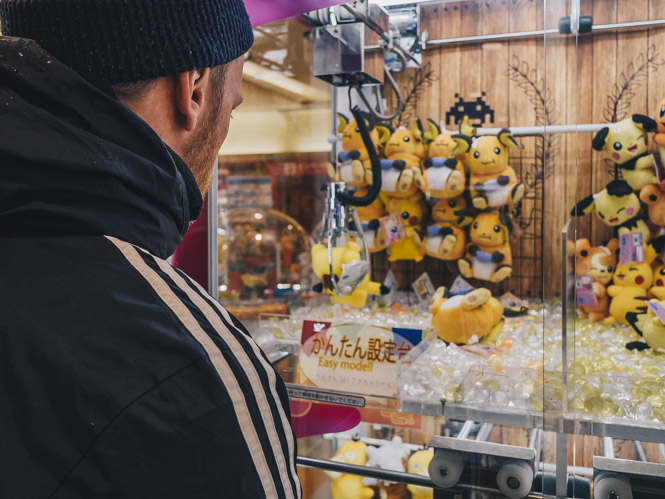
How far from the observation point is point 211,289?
1.70 m

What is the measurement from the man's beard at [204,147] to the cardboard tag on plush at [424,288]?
3.14 ft

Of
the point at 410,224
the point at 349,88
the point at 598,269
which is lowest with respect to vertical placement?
the point at 598,269

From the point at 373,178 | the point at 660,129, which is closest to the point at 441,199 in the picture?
the point at 373,178

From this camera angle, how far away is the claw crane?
5.03ft

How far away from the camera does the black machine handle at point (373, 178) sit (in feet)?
5.38

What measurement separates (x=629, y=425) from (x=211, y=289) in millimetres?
1073

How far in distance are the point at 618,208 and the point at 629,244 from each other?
0.32ft

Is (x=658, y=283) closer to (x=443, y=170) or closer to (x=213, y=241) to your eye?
(x=443, y=170)

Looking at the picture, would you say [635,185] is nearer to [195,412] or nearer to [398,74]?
[398,74]

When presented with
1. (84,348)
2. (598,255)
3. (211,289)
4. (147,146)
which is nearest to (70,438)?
(84,348)

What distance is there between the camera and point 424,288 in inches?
61.9

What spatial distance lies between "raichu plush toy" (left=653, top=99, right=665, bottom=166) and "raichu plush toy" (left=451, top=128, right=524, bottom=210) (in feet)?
0.99

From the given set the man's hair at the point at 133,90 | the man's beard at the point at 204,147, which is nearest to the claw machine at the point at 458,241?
the man's beard at the point at 204,147

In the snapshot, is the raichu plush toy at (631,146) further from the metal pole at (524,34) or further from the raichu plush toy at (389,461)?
the raichu plush toy at (389,461)
